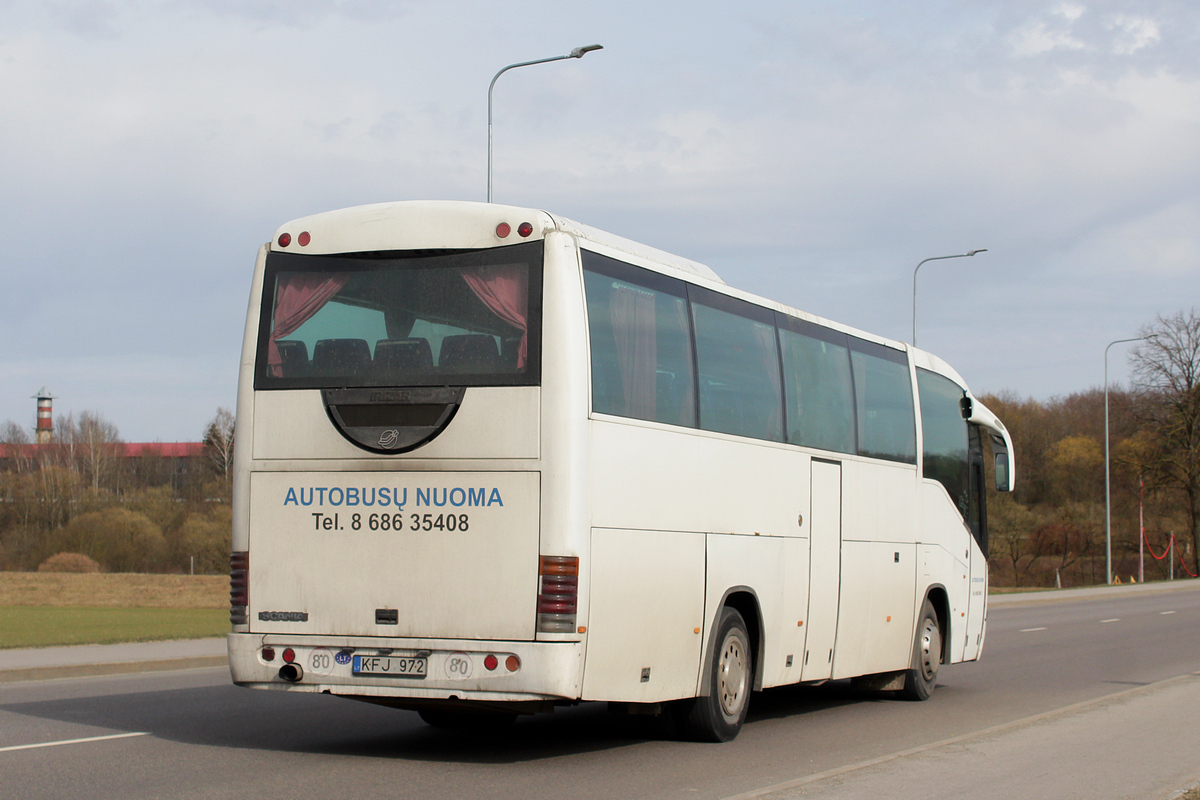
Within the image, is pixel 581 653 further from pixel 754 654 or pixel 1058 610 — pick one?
pixel 1058 610

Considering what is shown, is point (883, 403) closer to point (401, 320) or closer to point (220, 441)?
point (401, 320)

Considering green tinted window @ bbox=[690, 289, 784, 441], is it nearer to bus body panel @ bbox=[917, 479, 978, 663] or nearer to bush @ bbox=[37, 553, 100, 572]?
bus body panel @ bbox=[917, 479, 978, 663]

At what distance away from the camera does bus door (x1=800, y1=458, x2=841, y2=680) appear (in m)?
11.6

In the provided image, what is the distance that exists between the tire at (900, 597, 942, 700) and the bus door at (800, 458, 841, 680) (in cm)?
231

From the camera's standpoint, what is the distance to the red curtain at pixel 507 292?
8.55 metres

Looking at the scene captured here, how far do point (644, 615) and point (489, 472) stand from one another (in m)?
1.53

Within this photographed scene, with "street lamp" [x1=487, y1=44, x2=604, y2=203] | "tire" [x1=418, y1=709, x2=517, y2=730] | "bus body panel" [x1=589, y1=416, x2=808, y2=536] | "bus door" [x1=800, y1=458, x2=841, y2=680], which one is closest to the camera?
"bus body panel" [x1=589, y1=416, x2=808, y2=536]

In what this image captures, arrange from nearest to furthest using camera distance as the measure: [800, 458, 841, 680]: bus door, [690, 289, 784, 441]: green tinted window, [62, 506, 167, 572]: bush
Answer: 1. [690, 289, 784, 441]: green tinted window
2. [800, 458, 841, 680]: bus door
3. [62, 506, 167, 572]: bush

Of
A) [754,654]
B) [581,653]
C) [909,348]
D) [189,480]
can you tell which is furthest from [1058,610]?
[189,480]

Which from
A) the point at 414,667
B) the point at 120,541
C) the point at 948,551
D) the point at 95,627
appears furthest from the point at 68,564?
the point at 414,667

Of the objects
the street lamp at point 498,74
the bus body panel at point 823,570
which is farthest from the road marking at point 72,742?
the street lamp at point 498,74

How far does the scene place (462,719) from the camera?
35.8 feet

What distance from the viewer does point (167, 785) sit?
782 centimetres

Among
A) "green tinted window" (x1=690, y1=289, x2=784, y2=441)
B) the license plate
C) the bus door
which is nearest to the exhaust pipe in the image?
the license plate
